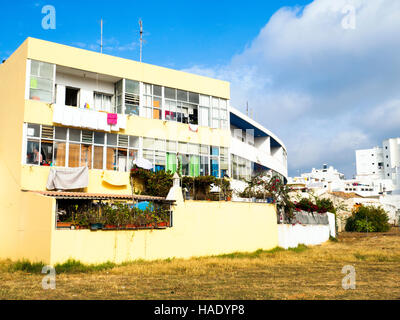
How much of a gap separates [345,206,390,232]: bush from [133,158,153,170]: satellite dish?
25.7 m

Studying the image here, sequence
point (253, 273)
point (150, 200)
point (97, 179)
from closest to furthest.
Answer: point (253, 273) < point (150, 200) < point (97, 179)

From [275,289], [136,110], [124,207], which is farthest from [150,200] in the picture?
[275,289]

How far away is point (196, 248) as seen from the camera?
1836 centimetres

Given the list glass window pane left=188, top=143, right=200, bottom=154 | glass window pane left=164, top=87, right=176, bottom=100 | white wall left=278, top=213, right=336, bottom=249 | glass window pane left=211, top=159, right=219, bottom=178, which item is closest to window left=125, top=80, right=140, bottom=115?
glass window pane left=164, top=87, right=176, bottom=100

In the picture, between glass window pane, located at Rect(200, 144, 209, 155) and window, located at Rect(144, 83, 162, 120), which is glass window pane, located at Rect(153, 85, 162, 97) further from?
glass window pane, located at Rect(200, 144, 209, 155)

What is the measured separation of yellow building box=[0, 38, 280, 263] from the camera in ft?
58.0

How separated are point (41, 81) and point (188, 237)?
9.51 meters

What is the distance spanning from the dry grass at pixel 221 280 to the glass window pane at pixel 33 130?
19.1ft

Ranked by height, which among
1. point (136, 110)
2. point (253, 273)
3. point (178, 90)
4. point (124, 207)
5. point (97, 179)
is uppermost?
point (178, 90)

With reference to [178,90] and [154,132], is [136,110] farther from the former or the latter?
[178,90]

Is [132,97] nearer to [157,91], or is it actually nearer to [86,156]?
[157,91]

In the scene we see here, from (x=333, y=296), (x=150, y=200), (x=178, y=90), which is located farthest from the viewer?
(x=178, y=90)

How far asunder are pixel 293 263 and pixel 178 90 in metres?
11.3

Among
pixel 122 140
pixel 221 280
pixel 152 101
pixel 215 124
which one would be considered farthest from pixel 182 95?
pixel 221 280
